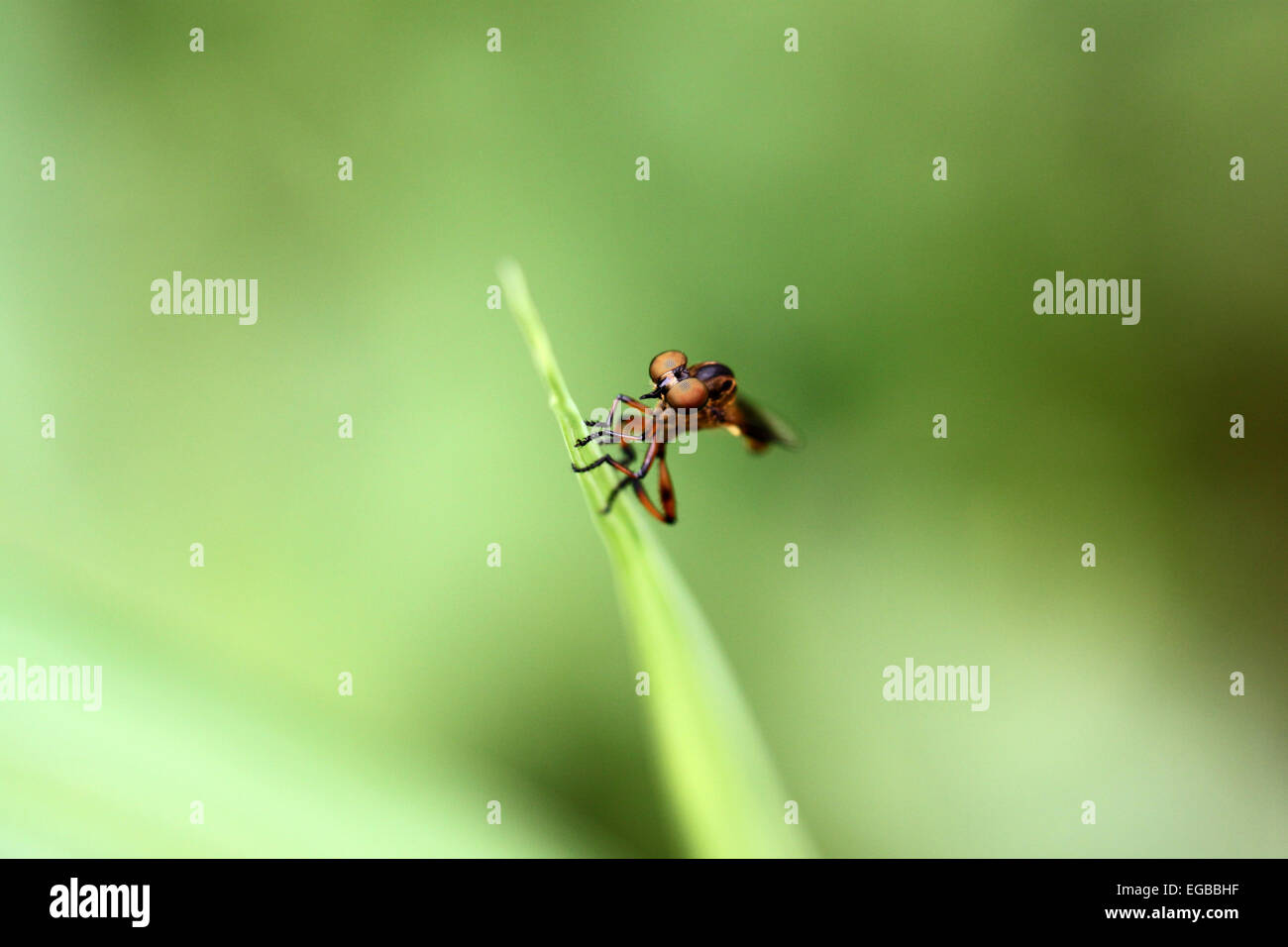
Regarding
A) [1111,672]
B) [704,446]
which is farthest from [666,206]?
[1111,672]

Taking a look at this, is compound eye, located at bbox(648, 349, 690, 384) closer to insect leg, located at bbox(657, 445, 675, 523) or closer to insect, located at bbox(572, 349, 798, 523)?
insect, located at bbox(572, 349, 798, 523)

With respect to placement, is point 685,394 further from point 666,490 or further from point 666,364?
point 666,490

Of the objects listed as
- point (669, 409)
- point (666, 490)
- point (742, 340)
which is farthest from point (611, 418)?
point (742, 340)

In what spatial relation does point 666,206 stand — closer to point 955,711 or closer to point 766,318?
point 766,318

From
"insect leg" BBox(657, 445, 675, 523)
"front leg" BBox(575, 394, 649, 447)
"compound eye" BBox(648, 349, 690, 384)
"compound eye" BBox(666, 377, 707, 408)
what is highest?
"compound eye" BBox(648, 349, 690, 384)

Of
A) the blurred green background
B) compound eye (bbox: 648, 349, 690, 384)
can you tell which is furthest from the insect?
the blurred green background

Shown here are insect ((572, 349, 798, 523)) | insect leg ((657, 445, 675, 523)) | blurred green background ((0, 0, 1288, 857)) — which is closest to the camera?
insect ((572, 349, 798, 523))
